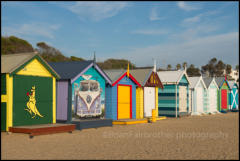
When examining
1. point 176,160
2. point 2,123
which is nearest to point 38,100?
Result: point 2,123

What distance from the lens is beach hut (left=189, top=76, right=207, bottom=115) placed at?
29.8m

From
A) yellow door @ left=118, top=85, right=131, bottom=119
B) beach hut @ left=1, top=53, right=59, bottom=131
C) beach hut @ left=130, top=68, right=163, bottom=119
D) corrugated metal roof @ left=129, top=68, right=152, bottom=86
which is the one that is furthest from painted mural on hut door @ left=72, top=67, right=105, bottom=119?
corrugated metal roof @ left=129, top=68, right=152, bottom=86

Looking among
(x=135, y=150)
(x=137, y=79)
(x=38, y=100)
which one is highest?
(x=137, y=79)

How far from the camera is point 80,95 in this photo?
17.0 meters

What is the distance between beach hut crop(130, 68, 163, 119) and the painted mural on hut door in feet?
16.1

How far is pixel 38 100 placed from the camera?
605 inches

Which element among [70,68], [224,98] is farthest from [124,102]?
[224,98]

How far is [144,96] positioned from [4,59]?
37.2 feet

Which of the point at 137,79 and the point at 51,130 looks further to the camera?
the point at 137,79

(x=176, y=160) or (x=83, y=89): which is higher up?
(x=83, y=89)

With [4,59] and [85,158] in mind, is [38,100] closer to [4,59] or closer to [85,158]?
[4,59]

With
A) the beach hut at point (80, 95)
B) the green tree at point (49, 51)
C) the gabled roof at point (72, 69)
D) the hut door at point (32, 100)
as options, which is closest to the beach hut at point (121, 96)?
the beach hut at point (80, 95)

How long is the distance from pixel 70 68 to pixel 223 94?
80.1 ft

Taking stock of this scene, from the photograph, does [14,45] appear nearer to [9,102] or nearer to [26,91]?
[26,91]
